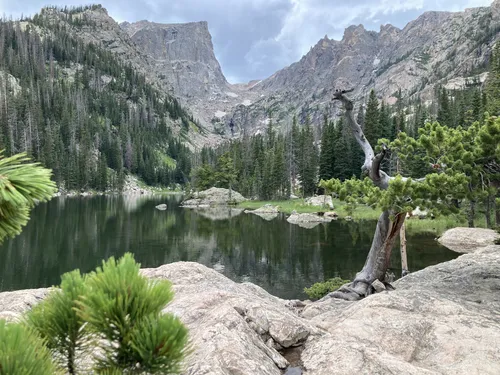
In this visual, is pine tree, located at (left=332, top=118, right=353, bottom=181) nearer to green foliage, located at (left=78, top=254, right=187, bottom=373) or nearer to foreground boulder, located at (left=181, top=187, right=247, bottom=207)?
foreground boulder, located at (left=181, top=187, right=247, bottom=207)

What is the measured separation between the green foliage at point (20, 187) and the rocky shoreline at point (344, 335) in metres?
1.90

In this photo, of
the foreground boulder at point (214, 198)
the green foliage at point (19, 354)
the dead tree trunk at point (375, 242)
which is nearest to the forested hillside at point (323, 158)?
the foreground boulder at point (214, 198)

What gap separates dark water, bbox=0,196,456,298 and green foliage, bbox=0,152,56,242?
59.9 feet

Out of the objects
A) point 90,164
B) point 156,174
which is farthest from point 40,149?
point 156,174

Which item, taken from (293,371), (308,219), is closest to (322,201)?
(308,219)

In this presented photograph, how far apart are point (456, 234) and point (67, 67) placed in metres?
189

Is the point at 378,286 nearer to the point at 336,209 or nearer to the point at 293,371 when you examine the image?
the point at 293,371

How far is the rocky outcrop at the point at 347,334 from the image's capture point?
4102mm

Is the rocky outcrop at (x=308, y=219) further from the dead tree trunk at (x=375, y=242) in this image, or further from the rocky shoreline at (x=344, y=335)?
the rocky shoreline at (x=344, y=335)

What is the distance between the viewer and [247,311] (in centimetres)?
523

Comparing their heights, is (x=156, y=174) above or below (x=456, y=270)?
above

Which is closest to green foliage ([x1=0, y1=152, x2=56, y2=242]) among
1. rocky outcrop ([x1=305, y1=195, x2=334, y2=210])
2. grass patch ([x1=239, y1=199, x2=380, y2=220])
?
grass patch ([x1=239, y1=199, x2=380, y2=220])

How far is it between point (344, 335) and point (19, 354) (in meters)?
5.10

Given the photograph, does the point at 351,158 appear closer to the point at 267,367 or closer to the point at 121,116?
the point at 267,367
